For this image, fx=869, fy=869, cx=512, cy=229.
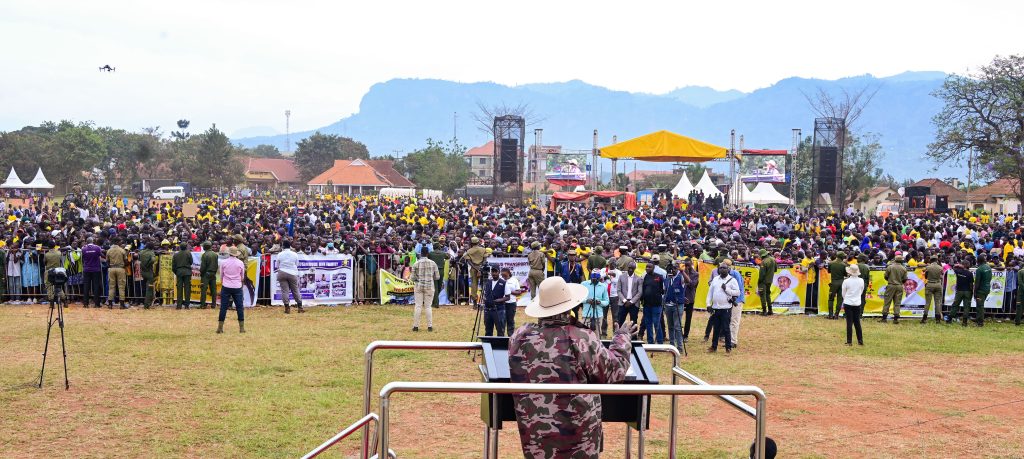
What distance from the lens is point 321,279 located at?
1859cm

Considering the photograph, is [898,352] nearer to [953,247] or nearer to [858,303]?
[858,303]

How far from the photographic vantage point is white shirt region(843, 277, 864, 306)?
46.9ft

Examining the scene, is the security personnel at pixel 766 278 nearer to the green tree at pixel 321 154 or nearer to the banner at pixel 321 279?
the banner at pixel 321 279

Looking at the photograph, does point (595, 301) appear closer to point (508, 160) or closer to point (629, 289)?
point (629, 289)

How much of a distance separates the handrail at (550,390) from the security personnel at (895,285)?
14453 mm

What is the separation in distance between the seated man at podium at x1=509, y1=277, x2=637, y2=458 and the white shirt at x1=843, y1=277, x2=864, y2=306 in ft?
35.0

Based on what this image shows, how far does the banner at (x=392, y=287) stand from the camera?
62.2ft

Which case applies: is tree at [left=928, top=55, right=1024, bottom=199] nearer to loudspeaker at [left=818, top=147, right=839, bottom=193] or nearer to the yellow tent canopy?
loudspeaker at [left=818, top=147, right=839, bottom=193]

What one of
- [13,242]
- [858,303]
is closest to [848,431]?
[858,303]

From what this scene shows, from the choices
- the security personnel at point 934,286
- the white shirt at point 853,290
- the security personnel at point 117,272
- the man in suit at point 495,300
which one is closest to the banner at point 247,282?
the security personnel at point 117,272

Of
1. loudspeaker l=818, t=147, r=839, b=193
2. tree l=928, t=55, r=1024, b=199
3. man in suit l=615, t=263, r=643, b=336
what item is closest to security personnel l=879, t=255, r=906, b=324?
man in suit l=615, t=263, r=643, b=336

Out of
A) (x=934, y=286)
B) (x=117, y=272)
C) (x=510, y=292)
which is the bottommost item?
(x=117, y=272)

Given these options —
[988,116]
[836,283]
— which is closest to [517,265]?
[836,283]

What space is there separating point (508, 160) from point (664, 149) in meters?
8.69
